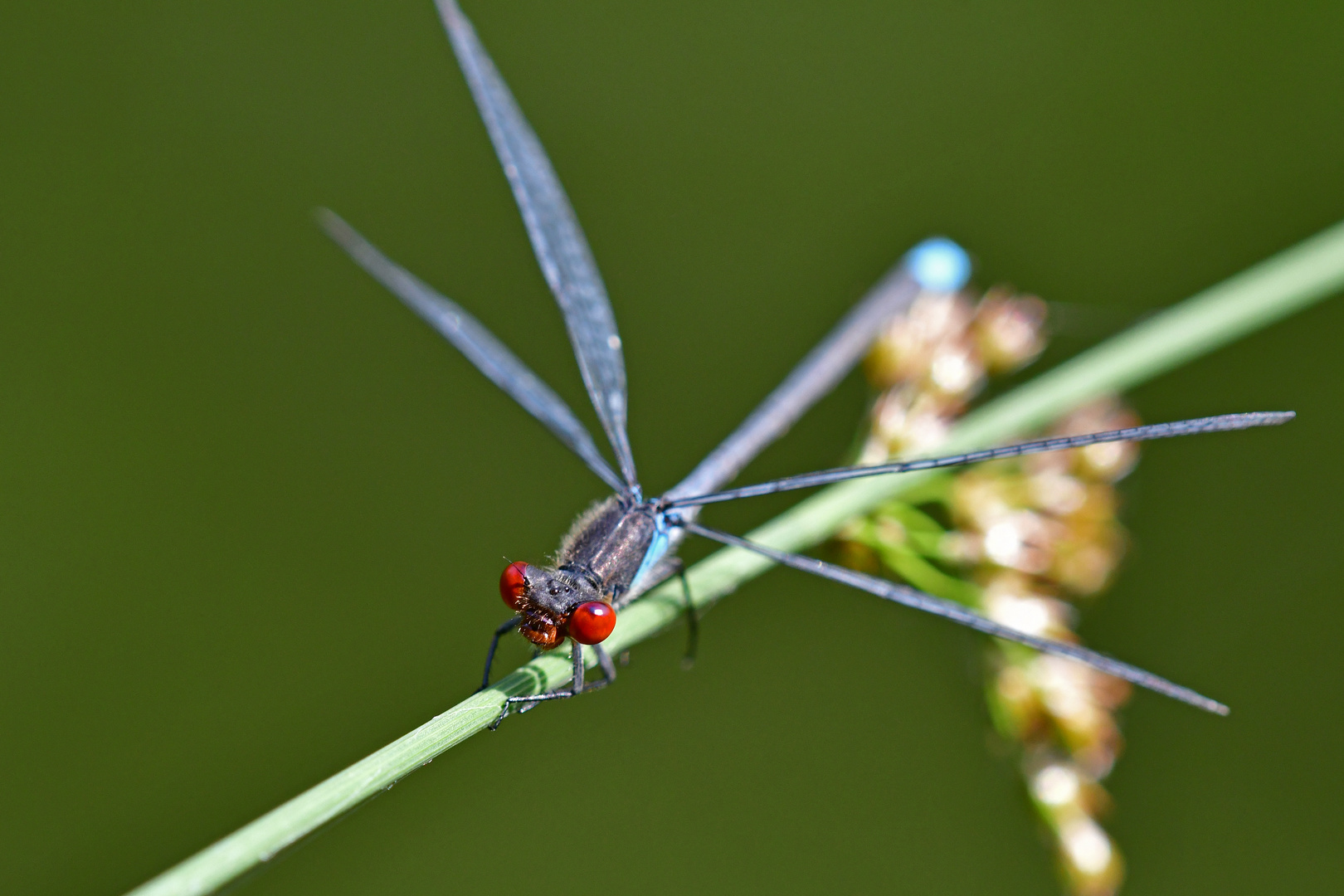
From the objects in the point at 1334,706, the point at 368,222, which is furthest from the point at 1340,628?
the point at 368,222

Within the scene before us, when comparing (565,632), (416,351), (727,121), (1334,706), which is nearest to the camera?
(565,632)

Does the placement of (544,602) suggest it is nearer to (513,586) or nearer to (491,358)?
(513,586)

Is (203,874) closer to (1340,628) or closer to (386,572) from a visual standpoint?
(386,572)

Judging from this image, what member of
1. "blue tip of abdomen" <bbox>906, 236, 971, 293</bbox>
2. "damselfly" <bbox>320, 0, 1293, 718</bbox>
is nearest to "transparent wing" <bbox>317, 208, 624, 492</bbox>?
"damselfly" <bbox>320, 0, 1293, 718</bbox>

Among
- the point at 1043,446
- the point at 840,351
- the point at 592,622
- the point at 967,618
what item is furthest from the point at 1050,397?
the point at 592,622

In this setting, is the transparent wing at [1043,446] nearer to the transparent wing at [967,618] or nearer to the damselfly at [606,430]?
the damselfly at [606,430]

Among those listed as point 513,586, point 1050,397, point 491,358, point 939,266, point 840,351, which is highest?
point 939,266
